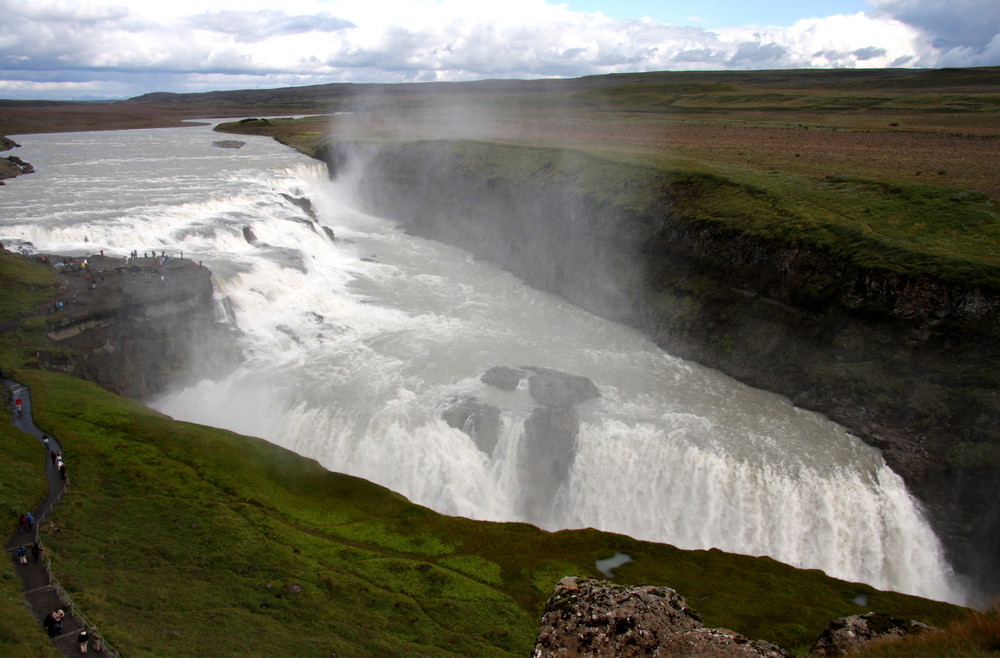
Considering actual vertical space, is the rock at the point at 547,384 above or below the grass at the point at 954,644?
below

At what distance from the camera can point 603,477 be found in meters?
27.6

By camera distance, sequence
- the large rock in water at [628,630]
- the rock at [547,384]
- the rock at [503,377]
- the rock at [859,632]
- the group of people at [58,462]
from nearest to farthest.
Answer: the large rock in water at [628,630] < the rock at [859,632] < the group of people at [58,462] < the rock at [547,384] < the rock at [503,377]

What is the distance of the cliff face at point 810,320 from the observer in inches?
Result: 1036

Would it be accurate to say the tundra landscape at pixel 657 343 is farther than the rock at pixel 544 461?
No

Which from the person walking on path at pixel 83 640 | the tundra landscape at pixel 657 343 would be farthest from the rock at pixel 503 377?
the person walking on path at pixel 83 640

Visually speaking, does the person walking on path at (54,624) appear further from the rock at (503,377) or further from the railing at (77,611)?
the rock at (503,377)

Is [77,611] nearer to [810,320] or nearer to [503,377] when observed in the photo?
[503,377]

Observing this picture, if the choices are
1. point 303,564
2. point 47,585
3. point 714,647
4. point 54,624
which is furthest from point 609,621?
point 47,585

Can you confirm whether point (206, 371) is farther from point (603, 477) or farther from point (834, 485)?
point (834, 485)

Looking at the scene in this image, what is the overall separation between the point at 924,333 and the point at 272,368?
107 feet

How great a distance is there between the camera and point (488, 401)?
3059cm

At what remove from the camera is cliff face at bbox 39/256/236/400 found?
30.1 metres

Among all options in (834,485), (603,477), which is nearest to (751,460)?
(834,485)

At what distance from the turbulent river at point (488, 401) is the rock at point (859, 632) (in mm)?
15267
